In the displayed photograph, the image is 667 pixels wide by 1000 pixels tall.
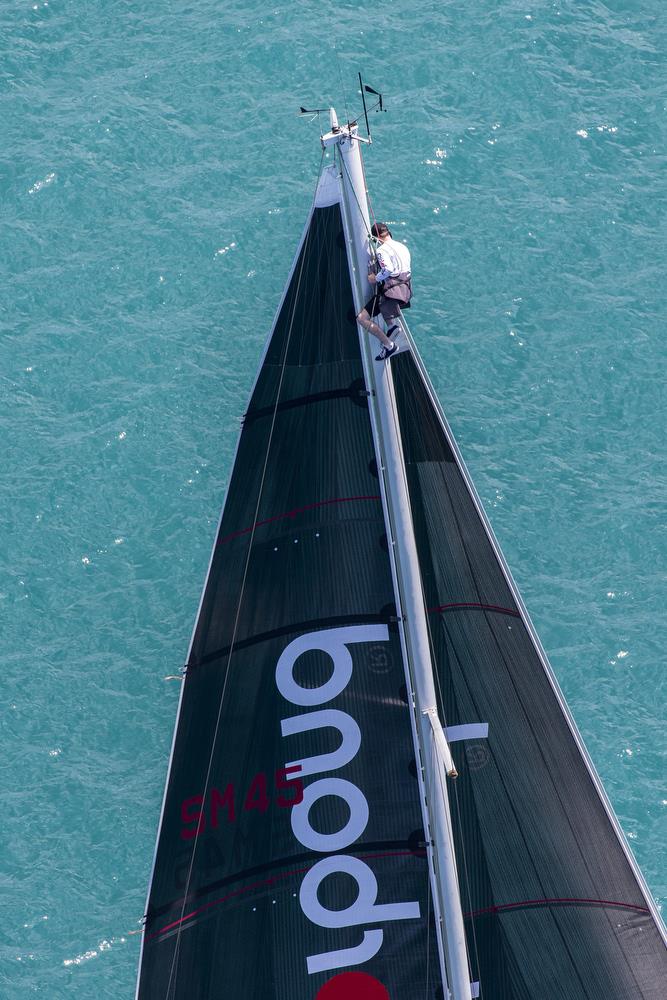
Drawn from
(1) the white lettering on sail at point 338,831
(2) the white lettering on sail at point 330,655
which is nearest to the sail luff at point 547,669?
(2) the white lettering on sail at point 330,655

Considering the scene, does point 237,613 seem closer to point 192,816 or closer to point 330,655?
point 330,655

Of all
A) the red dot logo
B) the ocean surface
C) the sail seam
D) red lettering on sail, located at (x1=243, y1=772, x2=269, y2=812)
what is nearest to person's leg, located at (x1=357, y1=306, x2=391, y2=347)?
the sail seam

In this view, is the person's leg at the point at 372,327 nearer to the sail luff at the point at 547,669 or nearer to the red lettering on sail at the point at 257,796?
the sail luff at the point at 547,669

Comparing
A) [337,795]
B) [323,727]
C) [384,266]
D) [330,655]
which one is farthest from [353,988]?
[384,266]

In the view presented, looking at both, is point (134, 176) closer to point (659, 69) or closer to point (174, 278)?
point (174, 278)

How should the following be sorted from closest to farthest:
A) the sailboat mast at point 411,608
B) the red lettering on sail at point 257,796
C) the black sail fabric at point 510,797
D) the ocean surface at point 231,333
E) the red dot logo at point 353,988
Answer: the sailboat mast at point 411,608 → the red dot logo at point 353,988 → the black sail fabric at point 510,797 → the red lettering on sail at point 257,796 → the ocean surface at point 231,333

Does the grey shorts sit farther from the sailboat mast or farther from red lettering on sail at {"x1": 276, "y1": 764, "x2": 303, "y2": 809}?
red lettering on sail at {"x1": 276, "y1": 764, "x2": 303, "y2": 809}
